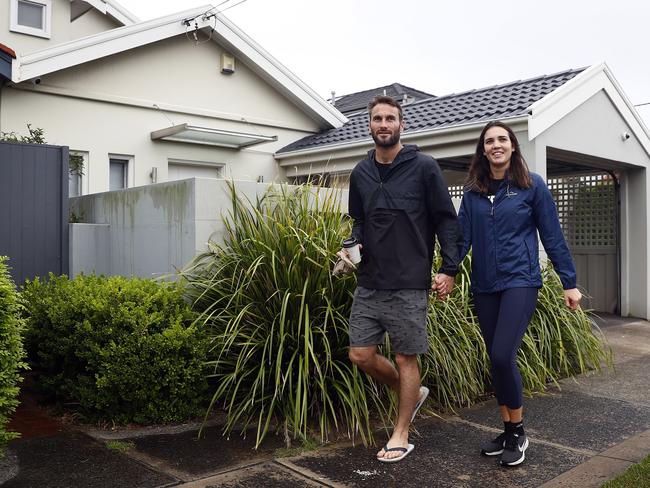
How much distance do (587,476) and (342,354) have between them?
171 centimetres

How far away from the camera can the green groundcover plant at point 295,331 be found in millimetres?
4277

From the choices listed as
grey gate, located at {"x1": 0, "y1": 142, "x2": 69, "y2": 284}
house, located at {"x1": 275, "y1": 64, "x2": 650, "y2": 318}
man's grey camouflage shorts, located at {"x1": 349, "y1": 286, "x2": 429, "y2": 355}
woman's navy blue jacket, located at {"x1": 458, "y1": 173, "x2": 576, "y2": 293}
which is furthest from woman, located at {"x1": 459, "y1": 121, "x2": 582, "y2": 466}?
grey gate, located at {"x1": 0, "y1": 142, "x2": 69, "y2": 284}

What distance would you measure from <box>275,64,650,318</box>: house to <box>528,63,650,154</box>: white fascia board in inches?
0.5

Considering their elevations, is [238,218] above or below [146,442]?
above

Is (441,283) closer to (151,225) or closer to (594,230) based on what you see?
(151,225)

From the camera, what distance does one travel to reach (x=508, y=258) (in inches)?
151

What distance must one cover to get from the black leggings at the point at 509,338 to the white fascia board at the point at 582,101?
14.3 ft

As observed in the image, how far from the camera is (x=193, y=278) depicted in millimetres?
5125

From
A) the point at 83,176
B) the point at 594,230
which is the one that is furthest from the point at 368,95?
the point at 83,176

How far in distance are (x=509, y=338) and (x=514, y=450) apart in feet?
2.21

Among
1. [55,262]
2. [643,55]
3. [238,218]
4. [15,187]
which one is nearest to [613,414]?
[238,218]

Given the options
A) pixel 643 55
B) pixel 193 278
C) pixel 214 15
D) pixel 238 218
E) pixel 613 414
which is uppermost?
pixel 643 55

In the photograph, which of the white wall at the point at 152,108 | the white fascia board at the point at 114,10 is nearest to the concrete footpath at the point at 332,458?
the white wall at the point at 152,108

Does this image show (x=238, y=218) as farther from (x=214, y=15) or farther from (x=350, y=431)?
(x=214, y=15)
